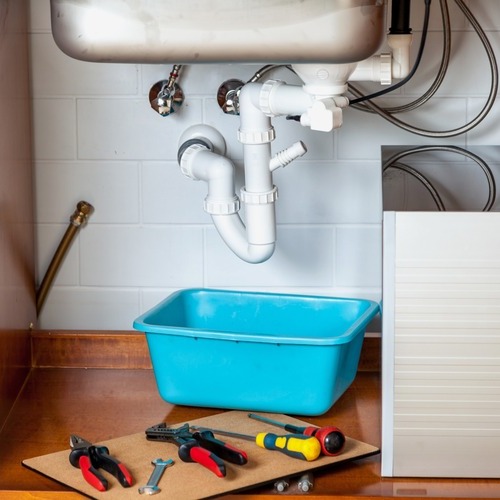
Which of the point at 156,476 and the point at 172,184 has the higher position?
the point at 172,184

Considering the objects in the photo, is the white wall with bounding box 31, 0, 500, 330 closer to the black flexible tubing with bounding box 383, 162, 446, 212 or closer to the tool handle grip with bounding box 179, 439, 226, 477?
the black flexible tubing with bounding box 383, 162, 446, 212

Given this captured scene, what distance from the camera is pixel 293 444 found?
3.86 feet

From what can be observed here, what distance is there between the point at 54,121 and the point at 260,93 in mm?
434

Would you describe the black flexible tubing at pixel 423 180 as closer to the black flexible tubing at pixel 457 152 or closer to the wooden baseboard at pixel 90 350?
the black flexible tubing at pixel 457 152

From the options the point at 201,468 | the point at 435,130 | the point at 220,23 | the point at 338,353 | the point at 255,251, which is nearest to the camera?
the point at 220,23

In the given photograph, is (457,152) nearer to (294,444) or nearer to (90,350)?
(294,444)

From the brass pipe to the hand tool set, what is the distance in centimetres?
44

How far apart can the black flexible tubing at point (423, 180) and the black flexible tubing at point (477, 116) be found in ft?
0.49

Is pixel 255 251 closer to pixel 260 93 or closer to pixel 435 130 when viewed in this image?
pixel 260 93

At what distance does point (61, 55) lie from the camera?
156cm

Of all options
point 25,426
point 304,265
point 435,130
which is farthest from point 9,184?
point 435,130

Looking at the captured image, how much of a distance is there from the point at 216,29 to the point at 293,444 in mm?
492

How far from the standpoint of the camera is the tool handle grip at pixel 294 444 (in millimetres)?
1165

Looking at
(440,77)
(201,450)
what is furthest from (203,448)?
(440,77)
